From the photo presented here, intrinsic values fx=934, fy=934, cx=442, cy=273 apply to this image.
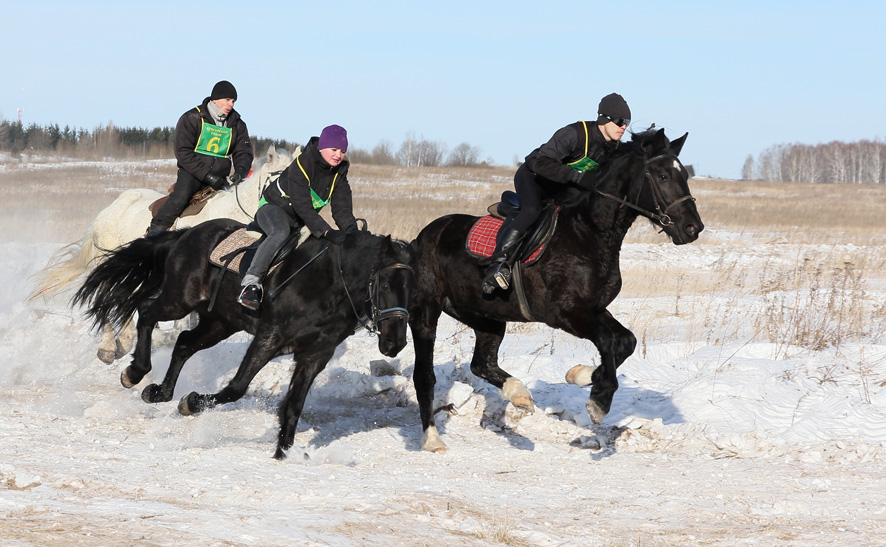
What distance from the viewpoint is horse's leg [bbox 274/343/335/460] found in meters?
7.06

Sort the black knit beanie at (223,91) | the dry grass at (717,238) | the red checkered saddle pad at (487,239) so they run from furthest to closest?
the dry grass at (717,238), the black knit beanie at (223,91), the red checkered saddle pad at (487,239)

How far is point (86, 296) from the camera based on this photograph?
8.79m

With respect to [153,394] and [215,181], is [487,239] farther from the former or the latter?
[215,181]

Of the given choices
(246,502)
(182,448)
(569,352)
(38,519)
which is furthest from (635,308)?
(38,519)

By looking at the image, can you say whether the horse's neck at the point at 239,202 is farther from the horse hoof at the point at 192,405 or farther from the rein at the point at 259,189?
the horse hoof at the point at 192,405

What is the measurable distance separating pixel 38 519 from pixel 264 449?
2825 mm

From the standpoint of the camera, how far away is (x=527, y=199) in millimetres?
7992

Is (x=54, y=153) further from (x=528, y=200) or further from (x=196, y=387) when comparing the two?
(x=528, y=200)

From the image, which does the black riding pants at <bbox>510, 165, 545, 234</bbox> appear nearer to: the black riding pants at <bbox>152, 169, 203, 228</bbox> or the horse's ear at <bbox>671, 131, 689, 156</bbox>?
the horse's ear at <bbox>671, 131, 689, 156</bbox>

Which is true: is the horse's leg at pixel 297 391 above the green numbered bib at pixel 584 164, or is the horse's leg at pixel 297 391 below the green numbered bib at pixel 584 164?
below

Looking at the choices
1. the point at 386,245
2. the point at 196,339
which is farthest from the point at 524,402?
the point at 196,339

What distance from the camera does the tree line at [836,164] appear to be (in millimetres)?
108500

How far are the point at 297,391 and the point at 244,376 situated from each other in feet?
1.37

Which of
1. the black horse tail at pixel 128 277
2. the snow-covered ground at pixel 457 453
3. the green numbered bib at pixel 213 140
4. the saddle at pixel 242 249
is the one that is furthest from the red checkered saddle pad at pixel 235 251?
the green numbered bib at pixel 213 140
